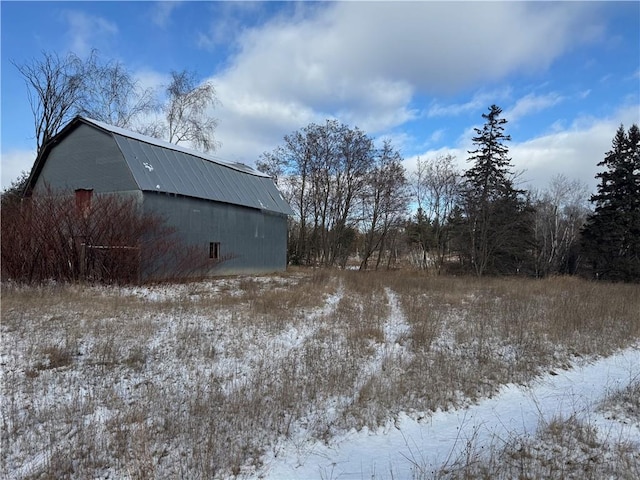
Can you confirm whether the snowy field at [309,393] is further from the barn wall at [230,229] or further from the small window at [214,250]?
the small window at [214,250]

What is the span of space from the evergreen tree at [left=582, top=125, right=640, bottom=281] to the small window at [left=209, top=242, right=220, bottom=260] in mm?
27734

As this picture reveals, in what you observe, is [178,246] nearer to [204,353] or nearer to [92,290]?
[92,290]

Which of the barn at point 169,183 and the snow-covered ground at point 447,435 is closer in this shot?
the snow-covered ground at point 447,435

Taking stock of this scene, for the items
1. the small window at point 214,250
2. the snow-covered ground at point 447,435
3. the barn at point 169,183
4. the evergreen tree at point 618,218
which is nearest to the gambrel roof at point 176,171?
the barn at point 169,183

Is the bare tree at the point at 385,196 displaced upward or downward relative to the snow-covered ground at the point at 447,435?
upward

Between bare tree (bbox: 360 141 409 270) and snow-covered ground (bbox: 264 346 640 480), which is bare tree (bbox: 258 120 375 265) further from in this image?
snow-covered ground (bbox: 264 346 640 480)

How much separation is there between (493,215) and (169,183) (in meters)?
20.9

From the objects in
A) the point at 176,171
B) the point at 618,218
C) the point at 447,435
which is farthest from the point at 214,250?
the point at 618,218

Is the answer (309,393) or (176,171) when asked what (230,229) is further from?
(309,393)

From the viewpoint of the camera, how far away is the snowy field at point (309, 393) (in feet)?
12.0

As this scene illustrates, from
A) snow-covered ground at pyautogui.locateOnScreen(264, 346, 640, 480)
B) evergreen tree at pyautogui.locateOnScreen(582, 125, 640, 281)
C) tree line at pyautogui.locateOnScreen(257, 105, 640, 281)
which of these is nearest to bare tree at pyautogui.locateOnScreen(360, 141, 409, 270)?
tree line at pyautogui.locateOnScreen(257, 105, 640, 281)

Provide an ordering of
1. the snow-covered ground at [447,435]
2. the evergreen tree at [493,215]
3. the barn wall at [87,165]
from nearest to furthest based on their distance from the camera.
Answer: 1. the snow-covered ground at [447,435]
2. the barn wall at [87,165]
3. the evergreen tree at [493,215]

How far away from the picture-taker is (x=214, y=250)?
63.6ft

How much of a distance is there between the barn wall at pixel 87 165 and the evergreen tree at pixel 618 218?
31.9m
